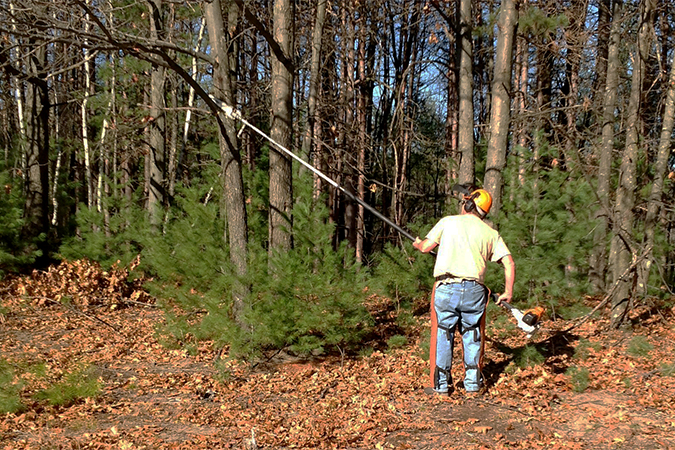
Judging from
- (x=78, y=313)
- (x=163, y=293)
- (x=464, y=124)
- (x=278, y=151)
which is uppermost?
(x=464, y=124)

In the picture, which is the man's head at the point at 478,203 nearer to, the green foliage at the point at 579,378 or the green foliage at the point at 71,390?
the green foliage at the point at 579,378

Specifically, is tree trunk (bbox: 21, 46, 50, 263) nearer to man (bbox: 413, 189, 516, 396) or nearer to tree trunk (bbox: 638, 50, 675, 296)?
man (bbox: 413, 189, 516, 396)

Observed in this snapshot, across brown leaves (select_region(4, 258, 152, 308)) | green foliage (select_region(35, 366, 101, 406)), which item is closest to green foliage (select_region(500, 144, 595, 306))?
green foliage (select_region(35, 366, 101, 406))

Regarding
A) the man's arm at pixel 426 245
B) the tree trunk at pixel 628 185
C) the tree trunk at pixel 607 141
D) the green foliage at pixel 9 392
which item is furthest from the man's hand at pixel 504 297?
the green foliage at pixel 9 392

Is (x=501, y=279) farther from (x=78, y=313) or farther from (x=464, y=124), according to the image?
(x=78, y=313)

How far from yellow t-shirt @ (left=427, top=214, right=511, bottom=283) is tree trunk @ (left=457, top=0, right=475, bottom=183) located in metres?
2.84

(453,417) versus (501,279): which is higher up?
(501,279)

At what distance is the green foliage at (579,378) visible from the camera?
4656mm

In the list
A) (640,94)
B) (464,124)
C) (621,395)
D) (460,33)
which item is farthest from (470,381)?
(460,33)

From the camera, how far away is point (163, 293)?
6.89 metres

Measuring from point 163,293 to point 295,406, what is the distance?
10.3ft

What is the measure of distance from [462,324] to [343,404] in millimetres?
1363

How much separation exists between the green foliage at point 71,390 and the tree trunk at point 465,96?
17.7ft

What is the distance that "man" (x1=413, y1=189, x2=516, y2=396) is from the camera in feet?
14.3
